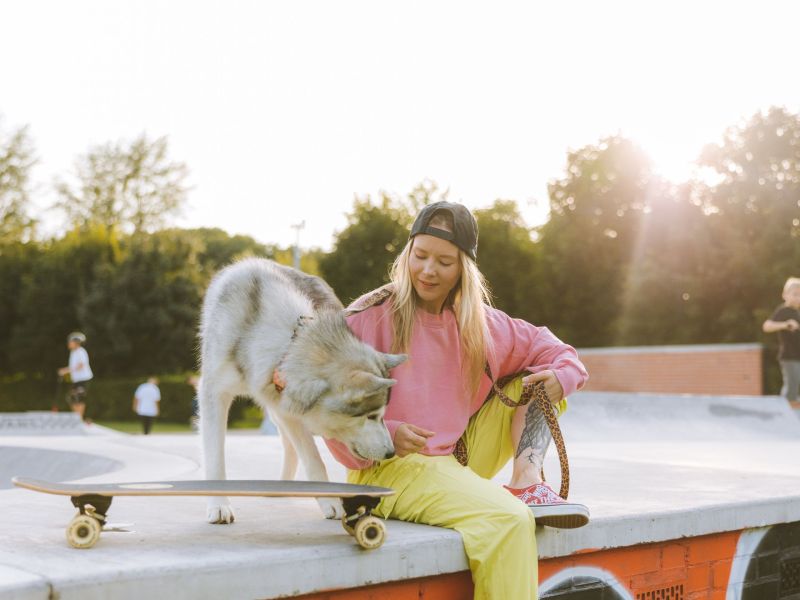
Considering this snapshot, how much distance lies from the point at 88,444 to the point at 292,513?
18.2 ft

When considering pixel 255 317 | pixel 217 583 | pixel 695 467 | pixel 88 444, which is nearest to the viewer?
pixel 217 583

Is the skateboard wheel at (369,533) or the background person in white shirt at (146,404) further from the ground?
the skateboard wheel at (369,533)

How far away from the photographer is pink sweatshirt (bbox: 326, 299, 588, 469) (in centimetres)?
366

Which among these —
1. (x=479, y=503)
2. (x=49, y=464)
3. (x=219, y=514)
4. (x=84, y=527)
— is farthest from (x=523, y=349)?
(x=49, y=464)

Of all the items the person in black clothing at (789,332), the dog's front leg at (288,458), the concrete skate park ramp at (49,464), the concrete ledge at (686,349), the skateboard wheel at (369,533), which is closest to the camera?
the skateboard wheel at (369,533)

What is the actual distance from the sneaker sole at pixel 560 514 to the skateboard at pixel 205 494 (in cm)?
68

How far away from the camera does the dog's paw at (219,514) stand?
133 inches

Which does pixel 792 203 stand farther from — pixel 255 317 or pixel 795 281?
pixel 255 317

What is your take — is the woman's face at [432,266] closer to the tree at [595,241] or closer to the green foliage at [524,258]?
the green foliage at [524,258]

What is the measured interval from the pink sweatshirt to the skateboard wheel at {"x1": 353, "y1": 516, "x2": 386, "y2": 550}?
628mm

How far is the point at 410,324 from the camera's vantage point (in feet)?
12.3

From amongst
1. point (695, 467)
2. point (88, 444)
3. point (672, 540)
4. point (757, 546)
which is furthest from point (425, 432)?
point (88, 444)

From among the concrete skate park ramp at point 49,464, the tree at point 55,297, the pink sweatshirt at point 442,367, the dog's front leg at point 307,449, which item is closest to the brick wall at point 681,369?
the concrete skate park ramp at point 49,464

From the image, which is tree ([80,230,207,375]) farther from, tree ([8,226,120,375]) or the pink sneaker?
the pink sneaker
